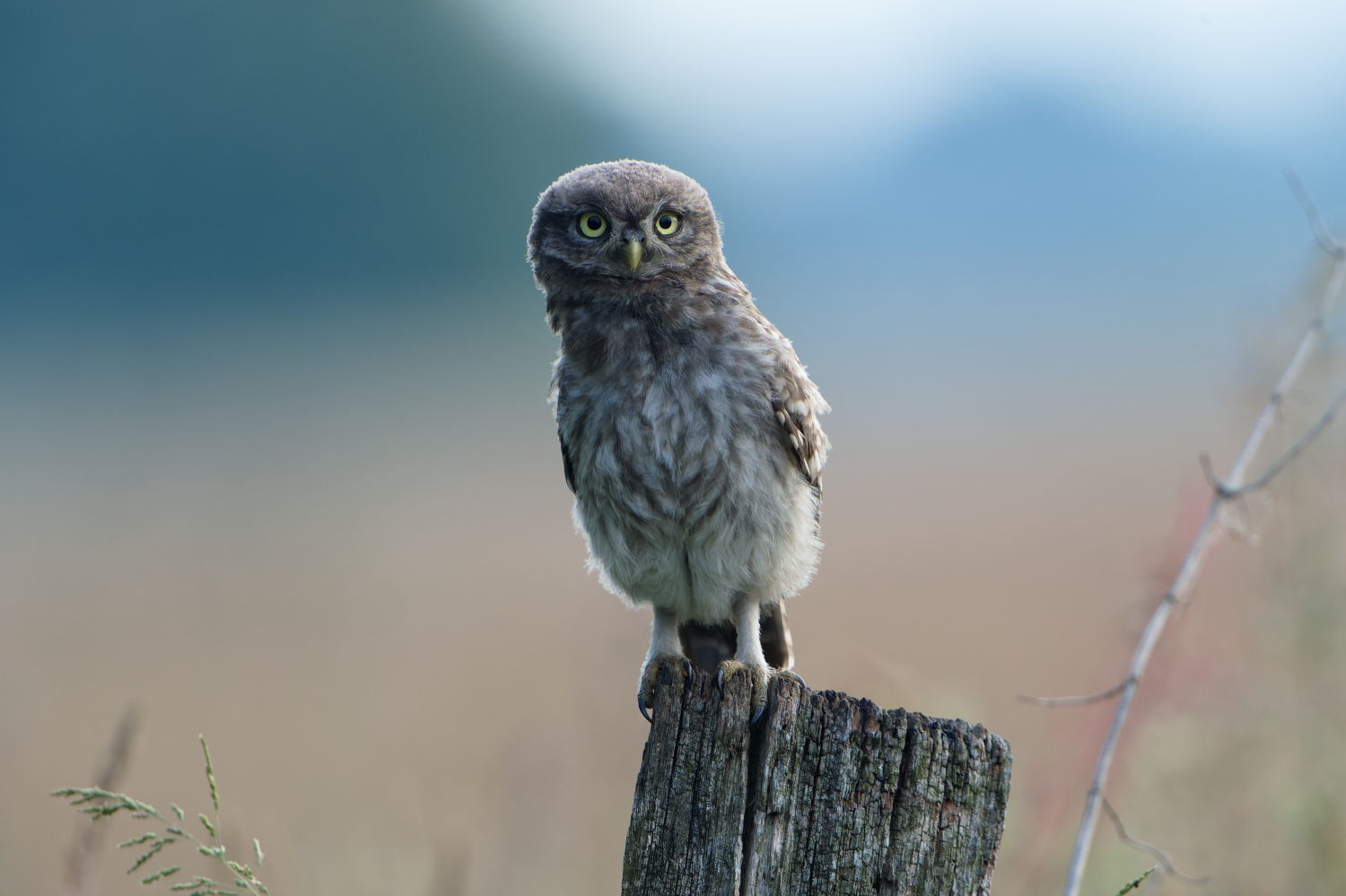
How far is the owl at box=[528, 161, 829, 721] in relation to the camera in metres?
4.12

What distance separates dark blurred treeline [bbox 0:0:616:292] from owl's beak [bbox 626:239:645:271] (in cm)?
4121

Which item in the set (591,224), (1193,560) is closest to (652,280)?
(591,224)

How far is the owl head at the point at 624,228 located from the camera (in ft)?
14.3

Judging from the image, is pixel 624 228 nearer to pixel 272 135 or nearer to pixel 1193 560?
pixel 1193 560

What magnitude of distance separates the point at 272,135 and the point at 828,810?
174ft

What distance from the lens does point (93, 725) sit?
30.9ft

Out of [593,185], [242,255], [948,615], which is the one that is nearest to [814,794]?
[593,185]

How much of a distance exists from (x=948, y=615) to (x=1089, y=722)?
9240 mm

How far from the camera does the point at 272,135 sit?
161ft

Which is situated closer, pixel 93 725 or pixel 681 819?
pixel 681 819

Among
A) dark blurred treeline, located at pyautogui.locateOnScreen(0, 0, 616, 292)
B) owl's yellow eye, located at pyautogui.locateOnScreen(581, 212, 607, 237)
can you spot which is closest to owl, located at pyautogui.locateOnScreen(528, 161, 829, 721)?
owl's yellow eye, located at pyautogui.locateOnScreen(581, 212, 607, 237)

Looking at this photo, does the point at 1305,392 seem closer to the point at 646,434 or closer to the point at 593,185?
the point at 646,434

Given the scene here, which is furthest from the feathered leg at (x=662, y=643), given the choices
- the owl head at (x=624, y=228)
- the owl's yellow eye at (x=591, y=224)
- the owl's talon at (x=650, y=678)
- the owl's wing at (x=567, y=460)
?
the owl's yellow eye at (x=591, y=224)

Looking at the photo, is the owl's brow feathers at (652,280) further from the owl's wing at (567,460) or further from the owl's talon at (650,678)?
the owl's talon at (650,678)
